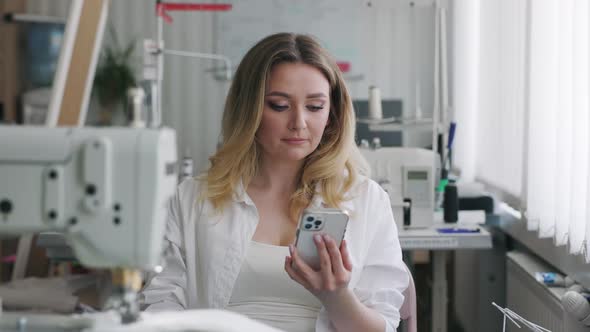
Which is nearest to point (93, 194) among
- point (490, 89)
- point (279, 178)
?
point (279, 178)

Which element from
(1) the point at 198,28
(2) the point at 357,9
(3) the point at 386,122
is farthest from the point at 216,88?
(3) the point at 386,122

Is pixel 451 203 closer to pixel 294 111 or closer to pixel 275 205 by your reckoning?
pixel 275 205

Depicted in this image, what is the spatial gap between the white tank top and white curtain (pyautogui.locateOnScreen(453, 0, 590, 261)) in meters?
0.84

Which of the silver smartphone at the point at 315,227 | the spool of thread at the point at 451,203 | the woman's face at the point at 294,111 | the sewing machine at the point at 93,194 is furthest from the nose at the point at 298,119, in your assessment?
the spool of thread at the point at 451,203

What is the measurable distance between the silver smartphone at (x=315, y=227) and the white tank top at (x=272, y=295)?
9.4 inches

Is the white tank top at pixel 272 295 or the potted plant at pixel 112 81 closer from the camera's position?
the white tank top at pixel 272 295

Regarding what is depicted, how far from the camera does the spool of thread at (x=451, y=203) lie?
9.05ft

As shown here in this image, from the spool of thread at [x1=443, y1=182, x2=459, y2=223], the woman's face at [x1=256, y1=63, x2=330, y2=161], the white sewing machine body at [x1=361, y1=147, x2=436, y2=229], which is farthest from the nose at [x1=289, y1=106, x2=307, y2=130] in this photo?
the spool of thread at [x1=443, y1=182, x2=459, y2=223]

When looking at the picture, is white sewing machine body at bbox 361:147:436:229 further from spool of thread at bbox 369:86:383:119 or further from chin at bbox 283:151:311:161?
chin at bbox 283:151:311:161

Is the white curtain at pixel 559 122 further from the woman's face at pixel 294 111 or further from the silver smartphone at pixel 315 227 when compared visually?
the silver smartphone at pixel 315 227

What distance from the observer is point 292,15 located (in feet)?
17.6

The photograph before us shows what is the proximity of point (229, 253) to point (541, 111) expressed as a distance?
133 cm

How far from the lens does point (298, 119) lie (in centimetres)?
159

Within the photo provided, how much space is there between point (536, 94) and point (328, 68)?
3.64 ft
